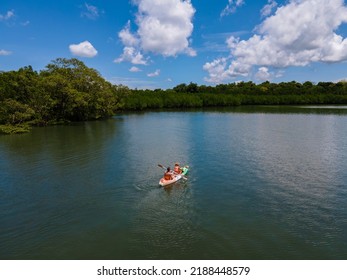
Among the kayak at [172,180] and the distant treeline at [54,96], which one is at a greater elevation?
the distant treeline at [54,96]

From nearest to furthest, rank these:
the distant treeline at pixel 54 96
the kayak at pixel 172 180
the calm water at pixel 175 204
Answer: the calm water at pixel 175 204 < the kayak at pixel 172 180 < the distant treeline at pixel 54 96

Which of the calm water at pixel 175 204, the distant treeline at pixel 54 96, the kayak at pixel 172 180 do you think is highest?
the distant treeline at pixel 54 96

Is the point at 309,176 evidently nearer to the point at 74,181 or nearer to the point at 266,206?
the point at 266,206

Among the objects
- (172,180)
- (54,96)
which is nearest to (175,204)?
(172,180)

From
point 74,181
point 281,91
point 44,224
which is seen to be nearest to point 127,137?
point 74,181

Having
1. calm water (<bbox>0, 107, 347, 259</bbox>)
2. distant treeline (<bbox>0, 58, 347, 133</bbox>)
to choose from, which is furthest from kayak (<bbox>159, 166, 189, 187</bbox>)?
distant treeline (<bbox>0, 58, 347, 133</bbox>)

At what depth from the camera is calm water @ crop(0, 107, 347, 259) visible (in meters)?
14.1

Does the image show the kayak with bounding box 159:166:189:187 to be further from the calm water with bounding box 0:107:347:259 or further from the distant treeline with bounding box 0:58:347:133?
the distant treeline with bounding box 0:58:347:133

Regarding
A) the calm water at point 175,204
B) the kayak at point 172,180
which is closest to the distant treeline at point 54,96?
the calm water at point 175,204

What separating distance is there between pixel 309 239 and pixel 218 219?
15.3 feet

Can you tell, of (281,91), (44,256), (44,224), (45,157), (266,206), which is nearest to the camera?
(44,256)

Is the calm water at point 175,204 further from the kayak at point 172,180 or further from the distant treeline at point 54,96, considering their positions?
the distant treeline at point 54,96

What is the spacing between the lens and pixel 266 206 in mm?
18688

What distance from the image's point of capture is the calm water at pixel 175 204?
46.4ft
